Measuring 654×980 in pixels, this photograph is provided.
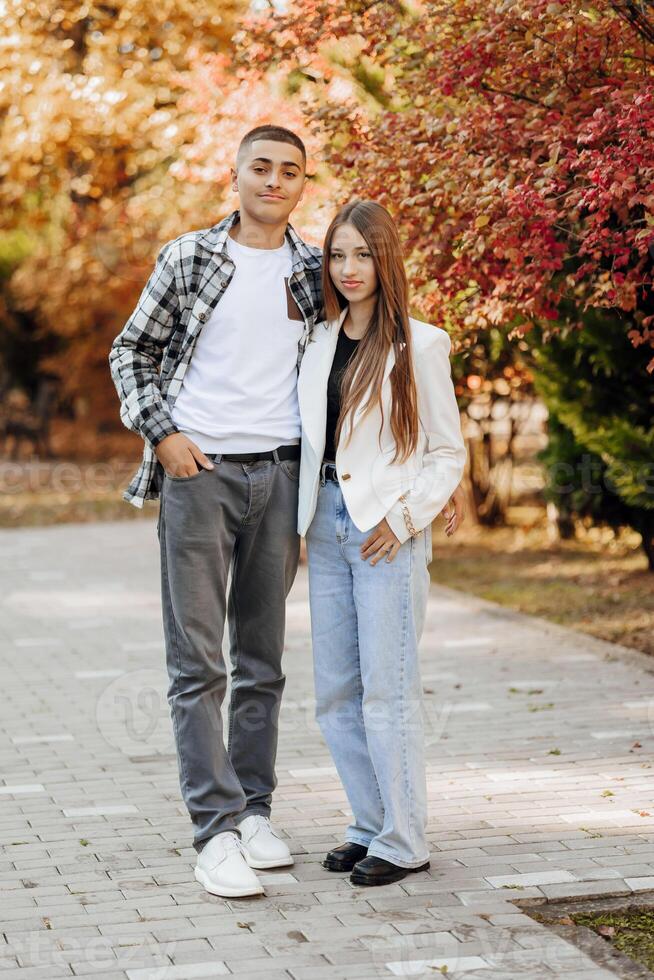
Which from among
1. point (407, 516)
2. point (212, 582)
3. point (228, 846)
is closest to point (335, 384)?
point (407, 516)

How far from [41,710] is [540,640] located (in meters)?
2.89

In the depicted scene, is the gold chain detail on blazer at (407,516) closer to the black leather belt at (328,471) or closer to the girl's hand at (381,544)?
the girl's hand at (381,544)

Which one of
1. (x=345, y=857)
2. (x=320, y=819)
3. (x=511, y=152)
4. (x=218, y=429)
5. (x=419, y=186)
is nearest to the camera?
→ (x=218, y=429)

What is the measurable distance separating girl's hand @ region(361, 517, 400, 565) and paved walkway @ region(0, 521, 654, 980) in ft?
3.10

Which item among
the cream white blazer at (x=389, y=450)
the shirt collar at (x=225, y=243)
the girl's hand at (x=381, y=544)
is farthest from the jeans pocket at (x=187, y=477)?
the shirt collar at (x=225, y=243)

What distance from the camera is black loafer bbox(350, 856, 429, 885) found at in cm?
374

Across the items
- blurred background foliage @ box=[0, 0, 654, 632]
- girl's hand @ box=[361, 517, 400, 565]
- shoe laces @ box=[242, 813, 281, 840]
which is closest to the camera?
girl's hand @ box=[361, 517, 400, 565]

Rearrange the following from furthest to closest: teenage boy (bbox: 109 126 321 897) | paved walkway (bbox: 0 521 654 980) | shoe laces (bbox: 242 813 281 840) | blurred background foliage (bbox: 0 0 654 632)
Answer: blurred background foliage (bbox: 0 0 654 632)
shoe laces (bbox: 242 813 281 840)
teenage boy (bbox: 109 126 321 897)
paved walkway (bbox: 0 521 654 980)

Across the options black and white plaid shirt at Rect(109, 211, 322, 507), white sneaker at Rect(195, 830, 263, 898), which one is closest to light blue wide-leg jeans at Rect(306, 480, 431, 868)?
white sneaker at Rect(195, 830, 263, 898)

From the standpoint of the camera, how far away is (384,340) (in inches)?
146

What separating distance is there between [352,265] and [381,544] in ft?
2.56

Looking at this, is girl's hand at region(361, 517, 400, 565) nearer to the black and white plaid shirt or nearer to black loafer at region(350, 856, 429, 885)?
the black and white plaid shirt

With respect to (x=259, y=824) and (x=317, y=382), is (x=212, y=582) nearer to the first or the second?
(x=317, y=382)

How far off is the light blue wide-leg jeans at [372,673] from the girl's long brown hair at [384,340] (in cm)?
26
